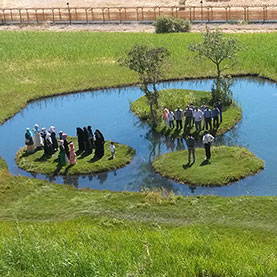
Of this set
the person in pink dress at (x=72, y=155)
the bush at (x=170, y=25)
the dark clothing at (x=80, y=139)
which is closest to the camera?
the person in pink dress at (x=72, y=155)

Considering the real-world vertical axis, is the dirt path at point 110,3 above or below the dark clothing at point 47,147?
above

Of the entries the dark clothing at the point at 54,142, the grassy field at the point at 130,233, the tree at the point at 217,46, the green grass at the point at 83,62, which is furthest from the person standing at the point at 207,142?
the green grass at the point at 83,62

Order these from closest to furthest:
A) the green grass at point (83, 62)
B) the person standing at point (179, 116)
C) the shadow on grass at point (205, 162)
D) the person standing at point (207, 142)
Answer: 1. the person standing at point (207, 142)
2. the shadow on grass at point (205, 162)
3. the person standing at point (179, 116)
4. the green grass at point (83, 62)

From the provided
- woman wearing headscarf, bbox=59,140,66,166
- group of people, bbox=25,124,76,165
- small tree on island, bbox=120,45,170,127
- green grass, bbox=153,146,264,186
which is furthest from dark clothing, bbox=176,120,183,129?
woman wearing headscarf, bbox=59,140,66,166

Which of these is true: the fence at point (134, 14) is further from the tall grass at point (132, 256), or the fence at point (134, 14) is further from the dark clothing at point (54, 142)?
the tall grass at point (132, 256)

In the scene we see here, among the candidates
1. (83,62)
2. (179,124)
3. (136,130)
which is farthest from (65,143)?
(83,62)

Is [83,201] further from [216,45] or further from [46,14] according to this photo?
[46,14]

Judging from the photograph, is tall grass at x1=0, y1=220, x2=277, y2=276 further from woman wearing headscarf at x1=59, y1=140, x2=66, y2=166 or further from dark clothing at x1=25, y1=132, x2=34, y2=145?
dark clothing at x1=25, y1=132, x2=34, y2=145

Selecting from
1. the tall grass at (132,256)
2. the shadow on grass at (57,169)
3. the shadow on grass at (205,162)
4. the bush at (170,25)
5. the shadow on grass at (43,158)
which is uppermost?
the bush at (170,25)
